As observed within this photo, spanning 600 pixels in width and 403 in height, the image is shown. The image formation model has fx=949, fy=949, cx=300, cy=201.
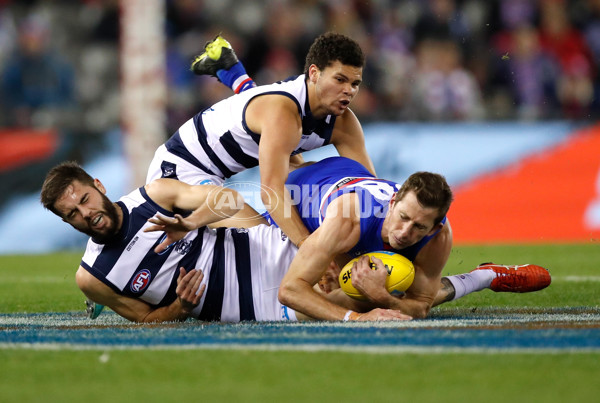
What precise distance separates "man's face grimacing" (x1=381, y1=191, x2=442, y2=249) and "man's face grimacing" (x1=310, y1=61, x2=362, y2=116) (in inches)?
49.0

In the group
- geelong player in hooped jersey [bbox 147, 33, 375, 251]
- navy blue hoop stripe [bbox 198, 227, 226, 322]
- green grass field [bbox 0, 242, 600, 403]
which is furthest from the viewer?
geelong player in hooped jersey [bbox 147, 33, 375, 251]

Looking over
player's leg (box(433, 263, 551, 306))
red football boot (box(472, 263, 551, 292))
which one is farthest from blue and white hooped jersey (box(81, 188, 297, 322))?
red football boot (box(472, 263, 551, 292))

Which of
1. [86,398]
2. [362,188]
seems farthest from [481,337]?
[86,398]

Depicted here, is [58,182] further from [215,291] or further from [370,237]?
[370,237]

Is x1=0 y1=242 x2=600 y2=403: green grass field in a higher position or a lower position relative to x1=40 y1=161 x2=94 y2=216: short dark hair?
lower

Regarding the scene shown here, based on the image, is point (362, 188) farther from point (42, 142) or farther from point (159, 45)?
point (159, 45)

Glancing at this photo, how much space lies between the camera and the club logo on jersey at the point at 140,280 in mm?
5191

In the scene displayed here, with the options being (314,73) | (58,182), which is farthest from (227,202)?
(314,73)

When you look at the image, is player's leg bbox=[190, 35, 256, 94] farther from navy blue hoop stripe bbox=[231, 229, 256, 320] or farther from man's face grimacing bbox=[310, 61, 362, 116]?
navy blue hoop stripe bbox=[231, 229, 256, 320]

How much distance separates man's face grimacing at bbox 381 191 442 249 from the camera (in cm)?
489

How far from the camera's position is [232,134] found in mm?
6277

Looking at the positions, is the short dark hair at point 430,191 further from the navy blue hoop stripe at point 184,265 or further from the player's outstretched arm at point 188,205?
the navy blue hoop stripe at point 184,265

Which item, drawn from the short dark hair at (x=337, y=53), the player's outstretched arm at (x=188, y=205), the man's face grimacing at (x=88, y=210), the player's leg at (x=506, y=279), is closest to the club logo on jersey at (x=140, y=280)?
the player's outstretched arm at (x=188, y=205)

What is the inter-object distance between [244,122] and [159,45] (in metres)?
8.08
